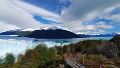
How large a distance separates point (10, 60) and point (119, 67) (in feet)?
161

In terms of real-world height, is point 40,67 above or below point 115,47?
below

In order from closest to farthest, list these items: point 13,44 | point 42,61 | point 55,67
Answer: point 55,67 → point 42,61 → point 13,44

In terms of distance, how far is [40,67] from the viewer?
4825 cm

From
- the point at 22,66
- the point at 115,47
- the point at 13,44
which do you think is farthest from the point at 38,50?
the point at 13,44

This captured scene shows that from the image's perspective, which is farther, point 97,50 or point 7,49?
point 7,49

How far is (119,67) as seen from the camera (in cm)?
2759

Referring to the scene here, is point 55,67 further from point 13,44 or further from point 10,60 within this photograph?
point 13,44

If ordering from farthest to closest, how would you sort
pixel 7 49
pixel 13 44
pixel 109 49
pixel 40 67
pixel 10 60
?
pixel 13 44 → pixel 7 49 → pixel 10 60 → pixel 109 49 → pixel 40 67

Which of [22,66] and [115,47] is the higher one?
[115,47]

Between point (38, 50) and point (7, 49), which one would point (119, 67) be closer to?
point (38, 50)

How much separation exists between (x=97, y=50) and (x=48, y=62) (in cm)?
1362

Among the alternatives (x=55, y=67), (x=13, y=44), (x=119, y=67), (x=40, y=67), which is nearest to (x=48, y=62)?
(x=40, y=67)

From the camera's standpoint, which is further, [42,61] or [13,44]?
[13,44]

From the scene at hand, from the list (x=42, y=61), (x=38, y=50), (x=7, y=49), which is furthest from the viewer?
(x=7, y=49)
